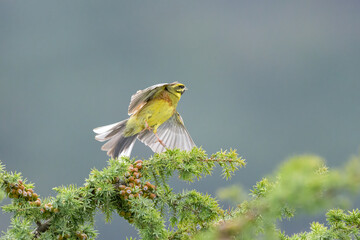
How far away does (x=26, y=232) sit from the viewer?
6.43ft

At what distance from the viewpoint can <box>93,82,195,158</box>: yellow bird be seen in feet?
14.8

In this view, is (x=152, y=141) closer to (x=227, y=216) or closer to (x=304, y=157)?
(x=227, y=216)

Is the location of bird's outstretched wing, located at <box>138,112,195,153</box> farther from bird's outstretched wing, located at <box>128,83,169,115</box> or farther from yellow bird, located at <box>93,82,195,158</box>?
bird's outstretched wing, located at <box>128,83,169,115</box>

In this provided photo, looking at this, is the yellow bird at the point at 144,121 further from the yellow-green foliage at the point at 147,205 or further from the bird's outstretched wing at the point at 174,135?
the yellow-green foliage at the point at 147,205

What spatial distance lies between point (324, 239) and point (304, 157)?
156 centimetres

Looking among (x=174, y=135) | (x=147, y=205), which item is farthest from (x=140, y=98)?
(x=147, y=205)

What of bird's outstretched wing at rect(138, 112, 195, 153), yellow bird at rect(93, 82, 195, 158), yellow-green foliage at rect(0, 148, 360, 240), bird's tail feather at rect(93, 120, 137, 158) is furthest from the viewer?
bird's outstretched wing at rect(138, 112, 195, 153)

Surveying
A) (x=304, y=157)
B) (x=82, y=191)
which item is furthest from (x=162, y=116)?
(x=304, y=157)

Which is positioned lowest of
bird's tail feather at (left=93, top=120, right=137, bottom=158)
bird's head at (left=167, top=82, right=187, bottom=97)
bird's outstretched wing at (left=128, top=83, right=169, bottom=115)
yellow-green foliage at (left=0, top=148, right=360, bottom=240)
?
yellow-green foliage at (left=0, top=148, right=360, bottom=240)

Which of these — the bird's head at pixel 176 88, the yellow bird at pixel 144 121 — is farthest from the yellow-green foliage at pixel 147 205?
the bird's head at pixel 176 88

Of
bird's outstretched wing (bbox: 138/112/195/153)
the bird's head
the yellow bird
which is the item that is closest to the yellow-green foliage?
the yellow bird

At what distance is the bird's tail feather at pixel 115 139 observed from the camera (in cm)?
473

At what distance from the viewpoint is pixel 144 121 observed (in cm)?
455

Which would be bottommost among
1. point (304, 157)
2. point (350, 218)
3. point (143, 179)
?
point (304, 157)
